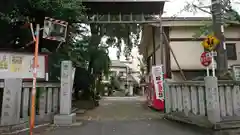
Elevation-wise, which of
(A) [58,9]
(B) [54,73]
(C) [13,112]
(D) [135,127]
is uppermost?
(A) [58,9]

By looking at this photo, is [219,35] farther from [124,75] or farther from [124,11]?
[124,75]

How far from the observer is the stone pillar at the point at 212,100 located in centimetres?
528

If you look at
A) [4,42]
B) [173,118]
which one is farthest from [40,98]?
[173,118]

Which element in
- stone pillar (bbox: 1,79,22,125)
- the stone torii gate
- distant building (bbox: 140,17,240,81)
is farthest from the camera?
distant building (bbox: 140,17,240,81)

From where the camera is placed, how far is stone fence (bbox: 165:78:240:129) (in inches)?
209

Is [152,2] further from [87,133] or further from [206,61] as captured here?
[87,133]

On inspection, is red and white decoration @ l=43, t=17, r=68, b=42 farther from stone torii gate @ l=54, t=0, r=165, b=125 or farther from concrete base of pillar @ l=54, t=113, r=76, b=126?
stone torii gate @ l=54, t=0, r=165, b=125

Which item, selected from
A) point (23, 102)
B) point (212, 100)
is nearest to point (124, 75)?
point (23, 102)

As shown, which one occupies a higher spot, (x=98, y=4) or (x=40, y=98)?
(x=98, y=4)

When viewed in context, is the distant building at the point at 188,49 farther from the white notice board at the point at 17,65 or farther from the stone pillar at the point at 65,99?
the white notice board at the point at 17,65

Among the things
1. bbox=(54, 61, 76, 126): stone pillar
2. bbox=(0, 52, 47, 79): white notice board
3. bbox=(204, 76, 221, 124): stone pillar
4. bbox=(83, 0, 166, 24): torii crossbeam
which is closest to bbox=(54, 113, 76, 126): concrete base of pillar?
bbox=(54, 61, 76, 126): stone pillar

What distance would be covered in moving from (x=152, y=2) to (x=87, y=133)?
7.99m

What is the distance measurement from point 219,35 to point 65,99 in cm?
582

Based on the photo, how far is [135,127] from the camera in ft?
20.4
